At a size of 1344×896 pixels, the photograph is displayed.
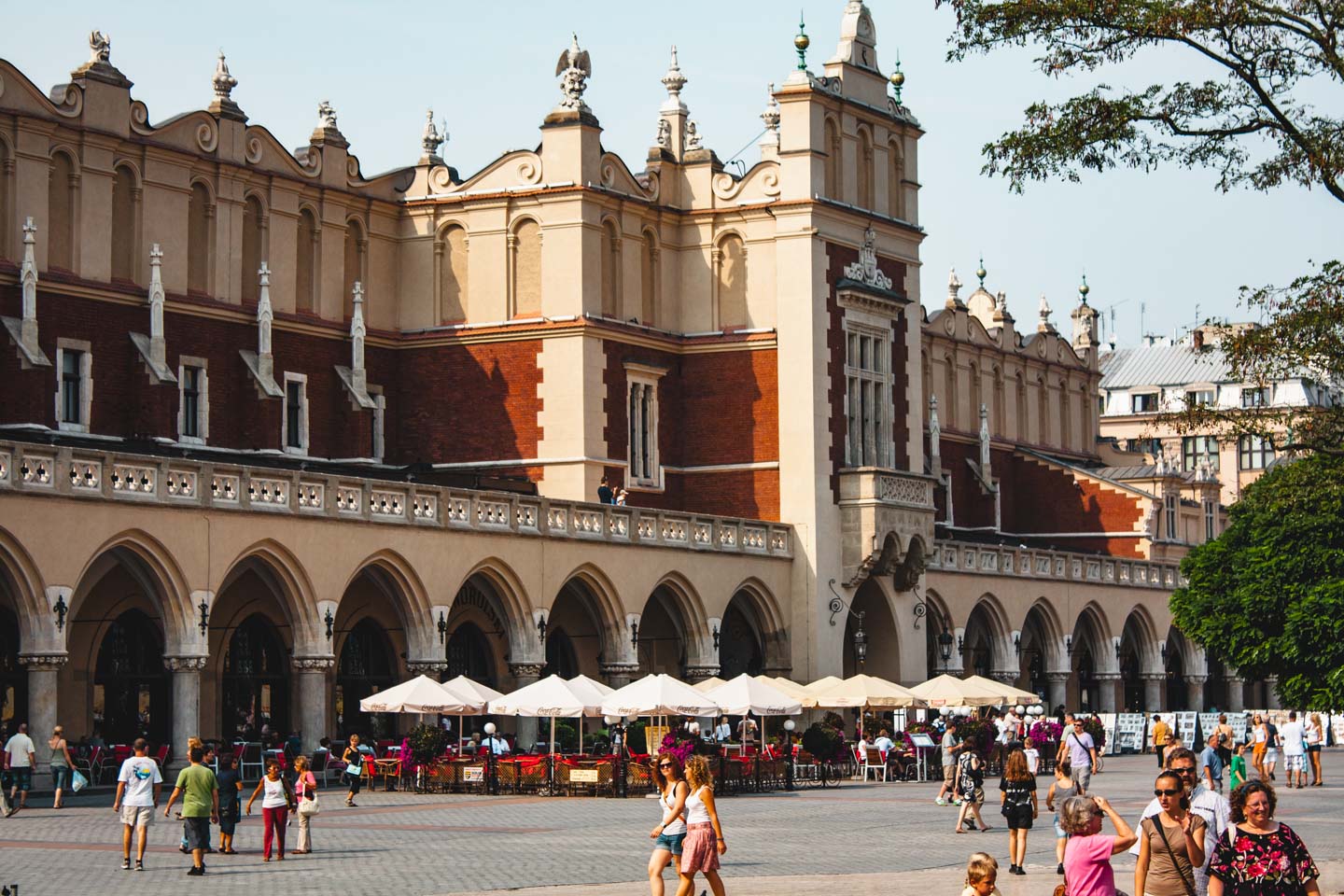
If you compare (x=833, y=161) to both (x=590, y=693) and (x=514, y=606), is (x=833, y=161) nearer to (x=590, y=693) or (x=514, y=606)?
(x=514, y=606)

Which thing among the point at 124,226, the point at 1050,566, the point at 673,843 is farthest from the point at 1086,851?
the point at 1050,566

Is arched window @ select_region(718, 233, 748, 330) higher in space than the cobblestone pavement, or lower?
higher

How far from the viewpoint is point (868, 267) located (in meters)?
61.8

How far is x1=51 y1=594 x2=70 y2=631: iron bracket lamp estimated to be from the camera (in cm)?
3981

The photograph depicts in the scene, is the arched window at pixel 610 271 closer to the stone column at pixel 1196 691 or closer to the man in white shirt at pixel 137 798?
the stone column at pixel 1196 691

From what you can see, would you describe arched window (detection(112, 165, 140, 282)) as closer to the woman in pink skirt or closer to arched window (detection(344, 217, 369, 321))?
arched window (detection(344, 217, 369, 321))

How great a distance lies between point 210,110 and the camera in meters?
54.9

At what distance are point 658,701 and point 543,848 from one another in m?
13.0

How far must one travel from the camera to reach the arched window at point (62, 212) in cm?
5072

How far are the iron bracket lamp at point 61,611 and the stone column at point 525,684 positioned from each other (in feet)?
41.2

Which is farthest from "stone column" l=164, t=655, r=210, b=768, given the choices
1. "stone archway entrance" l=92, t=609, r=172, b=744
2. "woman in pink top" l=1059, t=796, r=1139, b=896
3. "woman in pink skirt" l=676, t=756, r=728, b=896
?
"woman in pink top" l=1059, t=796, r=1139, b=896

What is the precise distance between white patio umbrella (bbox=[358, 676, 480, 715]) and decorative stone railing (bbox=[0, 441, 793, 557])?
12.8 feet

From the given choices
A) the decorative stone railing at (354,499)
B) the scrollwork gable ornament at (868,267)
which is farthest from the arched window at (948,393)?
the decorative stone railing at (354,499)

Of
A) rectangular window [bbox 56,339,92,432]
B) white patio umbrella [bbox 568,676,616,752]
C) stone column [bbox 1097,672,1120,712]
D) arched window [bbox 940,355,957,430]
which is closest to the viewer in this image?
Answer: white patio umbrella [bbox 568,676,616,752]
